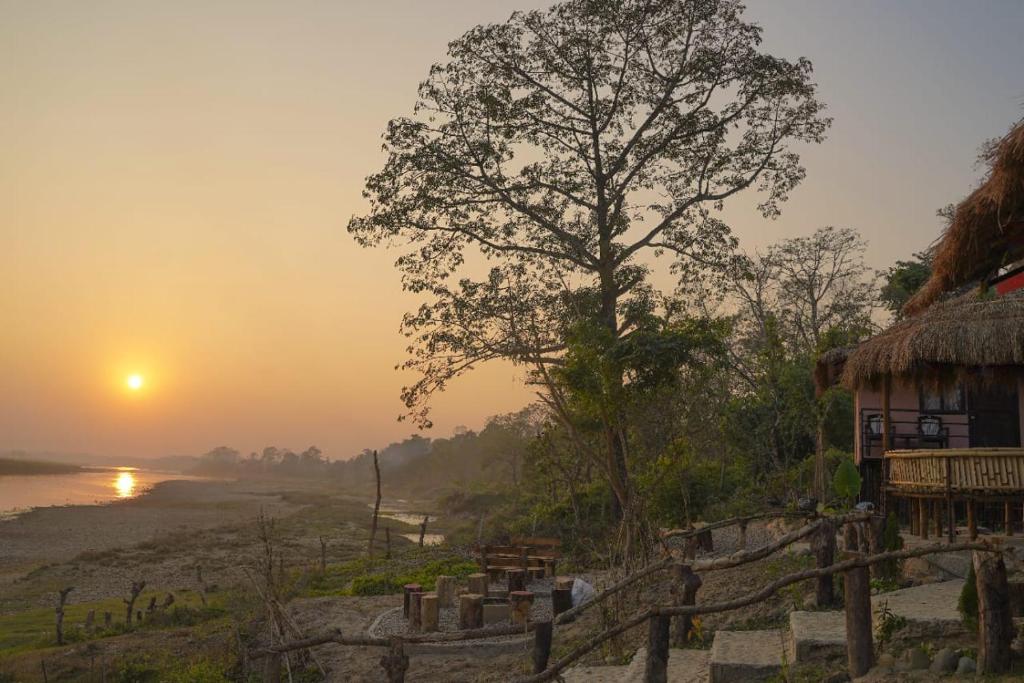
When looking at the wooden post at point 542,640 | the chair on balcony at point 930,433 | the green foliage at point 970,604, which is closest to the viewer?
the green foliage at point 970,604

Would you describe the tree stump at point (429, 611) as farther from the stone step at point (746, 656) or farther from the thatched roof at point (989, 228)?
the thatched roof at point (989, 228)

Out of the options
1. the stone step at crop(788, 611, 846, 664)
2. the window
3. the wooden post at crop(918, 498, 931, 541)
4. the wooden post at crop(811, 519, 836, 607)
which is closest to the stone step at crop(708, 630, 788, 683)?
the stone step at crop(788, 611, 846, 664)

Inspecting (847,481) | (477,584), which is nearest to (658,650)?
(847,481)

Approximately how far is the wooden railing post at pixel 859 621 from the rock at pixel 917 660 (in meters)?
0.20

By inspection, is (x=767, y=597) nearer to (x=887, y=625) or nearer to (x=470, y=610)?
(x=887, y=625)

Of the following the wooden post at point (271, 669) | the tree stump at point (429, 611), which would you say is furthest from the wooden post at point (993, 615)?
the tree stump at point (429, 611)

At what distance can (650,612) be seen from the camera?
15.8 ft

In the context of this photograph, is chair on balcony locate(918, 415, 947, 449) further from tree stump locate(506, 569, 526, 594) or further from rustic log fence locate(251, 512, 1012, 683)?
rustic log fence locate(251, 512, 1012, 683)

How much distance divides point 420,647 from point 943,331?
690 centimetres

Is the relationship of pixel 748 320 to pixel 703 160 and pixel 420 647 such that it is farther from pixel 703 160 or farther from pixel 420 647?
pixel 420 647

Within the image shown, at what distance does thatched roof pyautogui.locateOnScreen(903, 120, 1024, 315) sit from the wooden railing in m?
2.71

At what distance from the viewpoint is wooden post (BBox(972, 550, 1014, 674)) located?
4445 millimetres

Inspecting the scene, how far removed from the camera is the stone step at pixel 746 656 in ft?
18.1

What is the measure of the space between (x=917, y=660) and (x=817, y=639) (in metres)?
0.78
